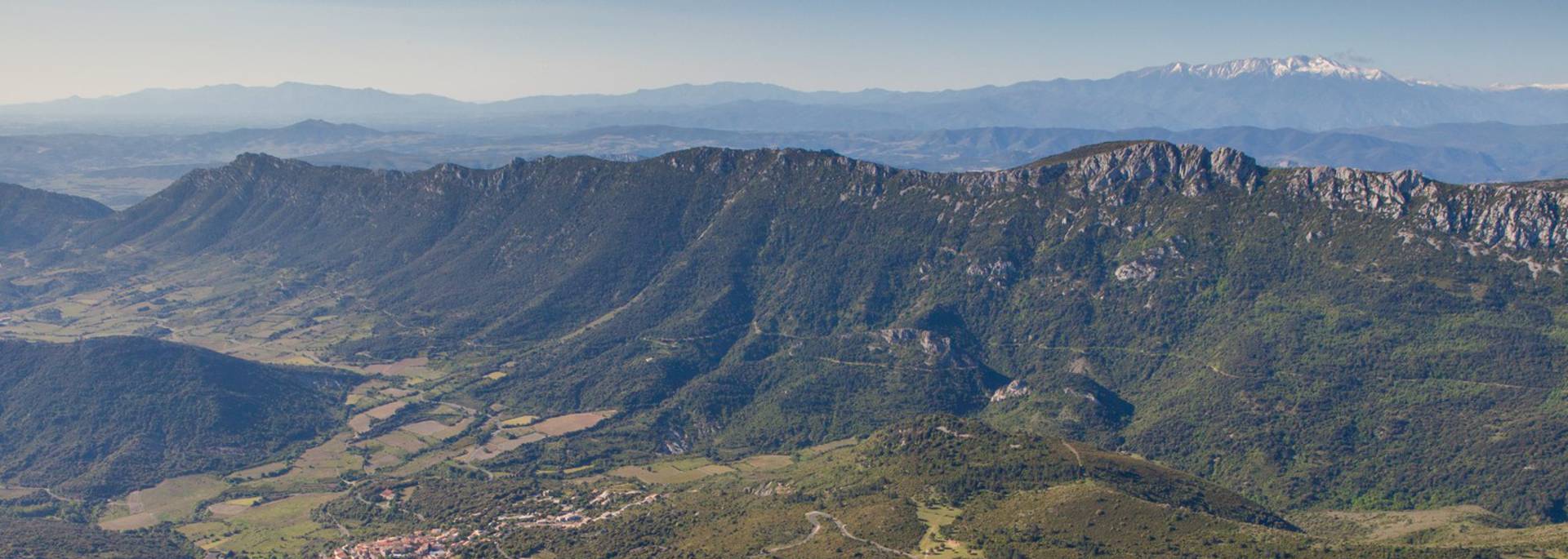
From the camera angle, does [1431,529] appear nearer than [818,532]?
No

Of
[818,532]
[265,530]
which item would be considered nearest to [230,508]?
[265,530]

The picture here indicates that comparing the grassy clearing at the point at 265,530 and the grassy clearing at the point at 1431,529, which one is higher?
the grassy clearing at the point at 1431,529

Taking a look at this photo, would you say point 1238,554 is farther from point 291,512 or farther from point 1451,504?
point 291,512

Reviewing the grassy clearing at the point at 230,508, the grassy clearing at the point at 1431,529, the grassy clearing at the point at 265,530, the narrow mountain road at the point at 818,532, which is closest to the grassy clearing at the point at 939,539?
the narrow mountain road at the point at 818,532

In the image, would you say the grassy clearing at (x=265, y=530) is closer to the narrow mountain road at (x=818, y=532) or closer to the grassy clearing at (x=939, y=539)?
the narrow mountain road at (x=818, y=532)

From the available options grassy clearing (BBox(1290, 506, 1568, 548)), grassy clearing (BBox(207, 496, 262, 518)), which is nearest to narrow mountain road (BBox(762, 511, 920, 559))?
grassy clearing (BBox(1290, 506, 1568, 548))

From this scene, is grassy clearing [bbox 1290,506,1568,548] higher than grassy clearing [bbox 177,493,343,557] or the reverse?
higher

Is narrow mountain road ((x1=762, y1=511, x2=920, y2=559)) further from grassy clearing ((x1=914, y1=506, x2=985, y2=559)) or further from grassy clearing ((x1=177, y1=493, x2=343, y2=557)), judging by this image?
grassy clearing ((x1=177, y1=493, x2=343, y2=557))

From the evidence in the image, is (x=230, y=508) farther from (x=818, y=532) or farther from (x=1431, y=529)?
(x=1431, y=529)

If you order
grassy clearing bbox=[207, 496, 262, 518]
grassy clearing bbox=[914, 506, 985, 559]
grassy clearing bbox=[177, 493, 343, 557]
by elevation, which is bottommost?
grassy clearing bbox=[207, 496, 262, 518]

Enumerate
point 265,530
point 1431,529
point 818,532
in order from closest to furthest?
1. point 818,532
2. point 1431,529
3. point 265,530

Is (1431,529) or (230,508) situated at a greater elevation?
(1431,529)

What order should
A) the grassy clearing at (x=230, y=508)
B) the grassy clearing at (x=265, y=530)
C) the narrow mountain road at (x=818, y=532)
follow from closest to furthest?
the narrow mountain road at (x=818, y=532), the grassy clearing at (x=265, y=530), the grassy clearing at (x=230, y=508)

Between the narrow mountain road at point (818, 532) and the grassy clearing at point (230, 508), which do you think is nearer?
the narrow mountain road at point (818, 532)
